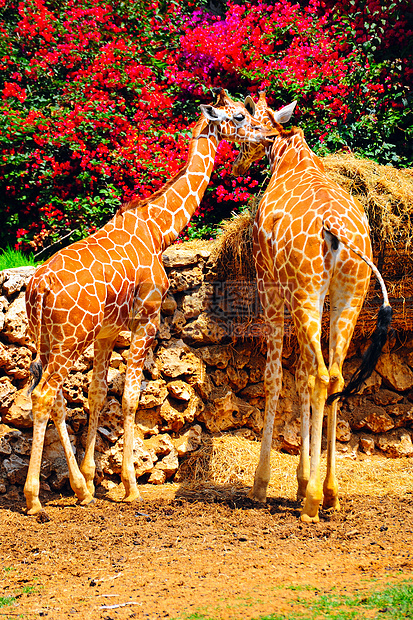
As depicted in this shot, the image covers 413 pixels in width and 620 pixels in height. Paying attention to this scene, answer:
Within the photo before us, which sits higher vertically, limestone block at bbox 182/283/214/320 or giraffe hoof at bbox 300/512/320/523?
limestone block at bbox 182/283/214/320

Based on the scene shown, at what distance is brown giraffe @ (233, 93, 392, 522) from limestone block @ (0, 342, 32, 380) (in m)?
2.54

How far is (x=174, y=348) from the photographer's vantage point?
6.54m

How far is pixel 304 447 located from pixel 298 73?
596 centimetres

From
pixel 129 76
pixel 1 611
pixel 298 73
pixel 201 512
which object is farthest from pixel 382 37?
pixel 1 611

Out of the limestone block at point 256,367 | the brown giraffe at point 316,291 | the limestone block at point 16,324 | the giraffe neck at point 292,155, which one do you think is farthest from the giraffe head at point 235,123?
the limestone block at point 16,324

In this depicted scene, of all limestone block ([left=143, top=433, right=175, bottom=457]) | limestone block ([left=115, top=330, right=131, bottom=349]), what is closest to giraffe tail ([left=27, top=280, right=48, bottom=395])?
limestone block ([left=115, top=330, right=131, bottom=349])

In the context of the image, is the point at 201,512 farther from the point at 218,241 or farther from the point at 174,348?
the point at 218,241

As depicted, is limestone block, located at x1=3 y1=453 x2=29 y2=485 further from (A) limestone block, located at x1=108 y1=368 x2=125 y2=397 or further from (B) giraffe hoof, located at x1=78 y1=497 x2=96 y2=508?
(A) limestone block, located at x1=108 y1=368 x2=125 y2=397

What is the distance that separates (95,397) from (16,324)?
1.15 metres

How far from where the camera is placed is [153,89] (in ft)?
29.1

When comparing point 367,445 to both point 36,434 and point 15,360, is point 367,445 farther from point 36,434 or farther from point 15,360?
point 15,360

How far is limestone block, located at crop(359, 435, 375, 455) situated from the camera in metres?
6.94

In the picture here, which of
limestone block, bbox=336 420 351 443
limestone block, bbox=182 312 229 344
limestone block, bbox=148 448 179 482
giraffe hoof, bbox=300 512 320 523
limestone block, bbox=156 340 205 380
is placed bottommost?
giraffe hoof, bbox=300 512 320 523

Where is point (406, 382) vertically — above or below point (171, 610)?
above
